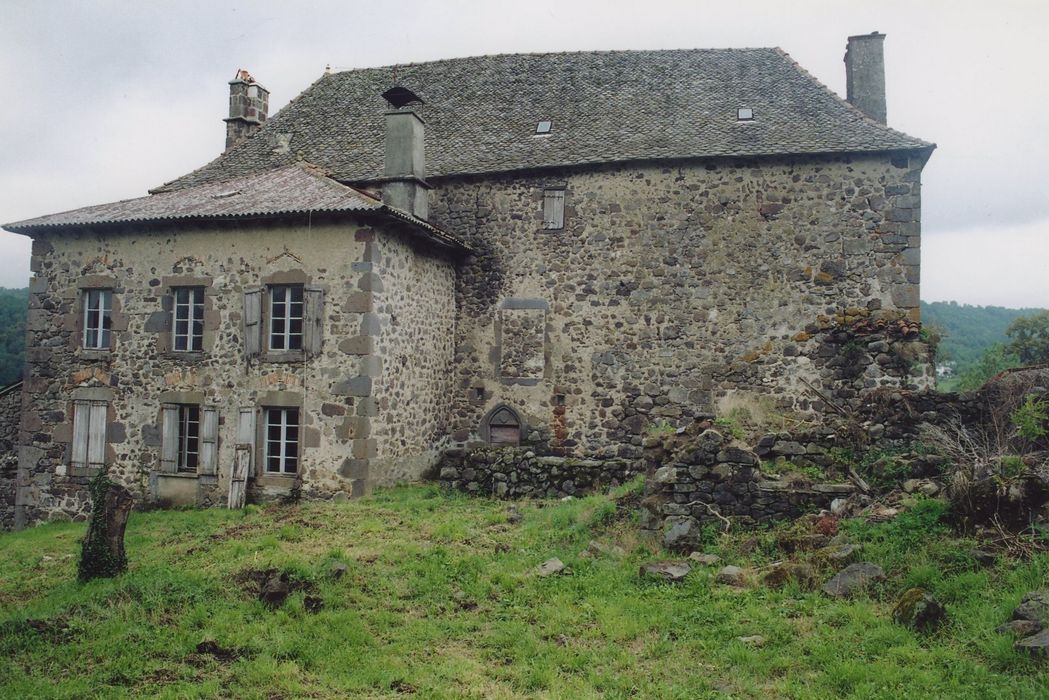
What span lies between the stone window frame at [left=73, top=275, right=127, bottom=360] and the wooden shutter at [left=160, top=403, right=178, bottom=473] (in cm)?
197

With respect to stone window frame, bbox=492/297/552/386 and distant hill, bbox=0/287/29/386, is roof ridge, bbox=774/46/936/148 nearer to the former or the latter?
stone window frame, bbox=492/297/552/386

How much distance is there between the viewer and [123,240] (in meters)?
15.3

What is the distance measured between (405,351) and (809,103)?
1022cm

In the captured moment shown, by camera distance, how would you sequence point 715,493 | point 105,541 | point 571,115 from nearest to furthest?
point 105,541, point 715,493, point 571,115

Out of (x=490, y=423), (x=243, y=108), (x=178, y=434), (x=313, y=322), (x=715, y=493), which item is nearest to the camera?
(x=715, y=493)

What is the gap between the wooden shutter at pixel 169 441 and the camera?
47.4 feet

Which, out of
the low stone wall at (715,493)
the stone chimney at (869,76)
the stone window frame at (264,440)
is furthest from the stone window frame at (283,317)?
the stone chimney at (869,76)

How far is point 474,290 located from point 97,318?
7.78 metres

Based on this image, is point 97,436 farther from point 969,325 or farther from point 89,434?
point 969,325

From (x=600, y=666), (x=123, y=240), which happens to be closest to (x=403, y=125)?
(x=123, y=240)

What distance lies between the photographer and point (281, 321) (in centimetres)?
1421

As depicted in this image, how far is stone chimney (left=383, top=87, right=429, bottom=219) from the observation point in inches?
613

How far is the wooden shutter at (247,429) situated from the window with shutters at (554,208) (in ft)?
23.7

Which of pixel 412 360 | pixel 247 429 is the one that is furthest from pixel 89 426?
pixel 412 360
